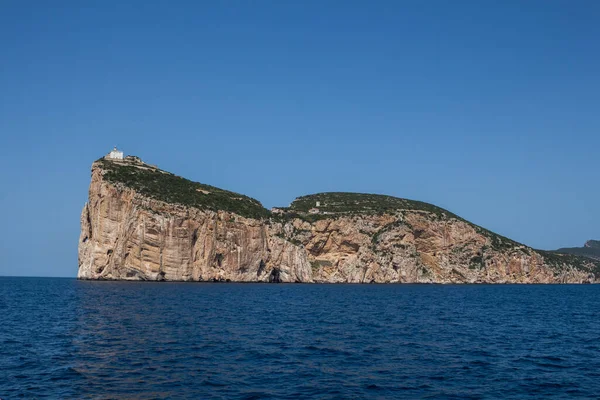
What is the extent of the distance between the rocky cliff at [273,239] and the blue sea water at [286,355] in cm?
5692

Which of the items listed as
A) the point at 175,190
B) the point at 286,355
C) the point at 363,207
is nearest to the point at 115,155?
the point at 175,190

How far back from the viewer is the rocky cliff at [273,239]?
108000 mm

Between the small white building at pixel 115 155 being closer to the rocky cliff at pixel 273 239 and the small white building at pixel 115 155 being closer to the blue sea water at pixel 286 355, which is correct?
the rocky cliff at pixel 273 239

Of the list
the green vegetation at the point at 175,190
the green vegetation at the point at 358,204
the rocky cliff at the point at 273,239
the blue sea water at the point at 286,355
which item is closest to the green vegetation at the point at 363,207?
the green vegetation at the point at 358,204

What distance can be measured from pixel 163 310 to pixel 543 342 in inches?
1248

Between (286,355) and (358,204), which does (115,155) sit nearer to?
(358,204)

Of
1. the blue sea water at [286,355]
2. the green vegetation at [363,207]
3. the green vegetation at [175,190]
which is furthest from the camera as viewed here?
the green vegetation at [363,207]

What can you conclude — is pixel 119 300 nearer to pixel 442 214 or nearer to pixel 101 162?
pixel 101 162

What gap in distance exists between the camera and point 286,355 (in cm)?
2927

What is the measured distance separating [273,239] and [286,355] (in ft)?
322

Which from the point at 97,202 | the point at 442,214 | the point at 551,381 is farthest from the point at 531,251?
the point at 551,381

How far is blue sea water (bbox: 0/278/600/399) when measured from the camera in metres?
22.2

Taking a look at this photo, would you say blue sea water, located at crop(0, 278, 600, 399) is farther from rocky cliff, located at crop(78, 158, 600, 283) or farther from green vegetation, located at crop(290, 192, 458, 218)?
green vegetation, located at crop(290, 192, 458, 218)

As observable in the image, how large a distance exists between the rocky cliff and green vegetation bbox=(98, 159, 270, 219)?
1.06ft
